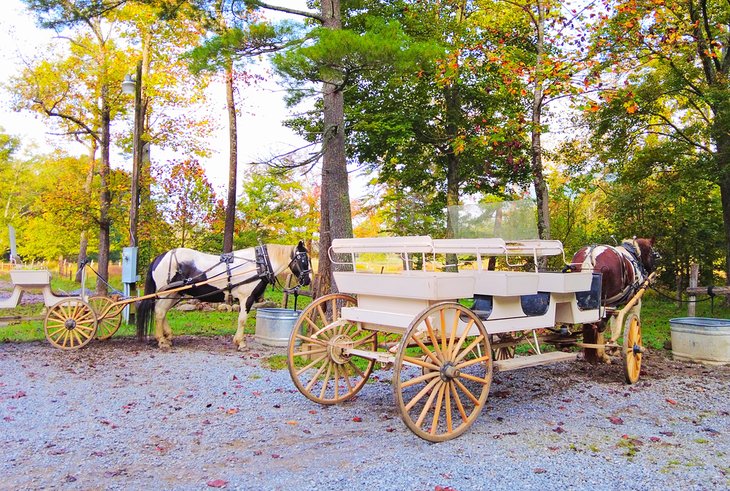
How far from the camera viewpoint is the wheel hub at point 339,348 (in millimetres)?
5160

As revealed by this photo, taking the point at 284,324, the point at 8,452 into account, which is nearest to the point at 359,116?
the point at 284,324

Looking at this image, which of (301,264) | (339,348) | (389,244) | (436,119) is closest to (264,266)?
(301,264)

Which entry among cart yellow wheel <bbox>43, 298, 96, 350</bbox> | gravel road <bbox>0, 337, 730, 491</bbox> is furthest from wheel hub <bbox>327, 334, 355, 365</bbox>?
cart yellow wheel <bbox>43, 298, 96, 350</bbox>

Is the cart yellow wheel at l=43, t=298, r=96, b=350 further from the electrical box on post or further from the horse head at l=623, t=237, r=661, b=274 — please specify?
the horse head at l=623, t=237, r=661, b=274

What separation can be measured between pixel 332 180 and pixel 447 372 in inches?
178

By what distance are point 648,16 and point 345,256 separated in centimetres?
786

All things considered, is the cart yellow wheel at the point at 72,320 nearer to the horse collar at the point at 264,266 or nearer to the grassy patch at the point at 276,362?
the horse collar at the point at 264,266

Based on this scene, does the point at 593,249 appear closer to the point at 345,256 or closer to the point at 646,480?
the point at 345,256

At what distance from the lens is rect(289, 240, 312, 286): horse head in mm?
8852

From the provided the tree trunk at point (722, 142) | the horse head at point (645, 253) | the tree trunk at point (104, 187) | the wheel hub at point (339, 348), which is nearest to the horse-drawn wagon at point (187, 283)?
the wheel hub at point (339, 348)

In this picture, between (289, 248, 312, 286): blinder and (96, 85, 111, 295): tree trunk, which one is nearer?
(289, 248, 312, 286): blinder

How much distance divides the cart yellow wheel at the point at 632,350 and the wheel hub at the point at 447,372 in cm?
275

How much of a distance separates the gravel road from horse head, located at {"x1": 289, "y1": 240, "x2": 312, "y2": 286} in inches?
87.3

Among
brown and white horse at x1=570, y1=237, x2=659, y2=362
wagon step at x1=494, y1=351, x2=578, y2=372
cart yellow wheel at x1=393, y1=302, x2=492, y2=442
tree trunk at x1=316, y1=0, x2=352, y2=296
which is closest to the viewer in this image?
cart yellow wheel at x1=393, y1=302, x2=492, y2=442
